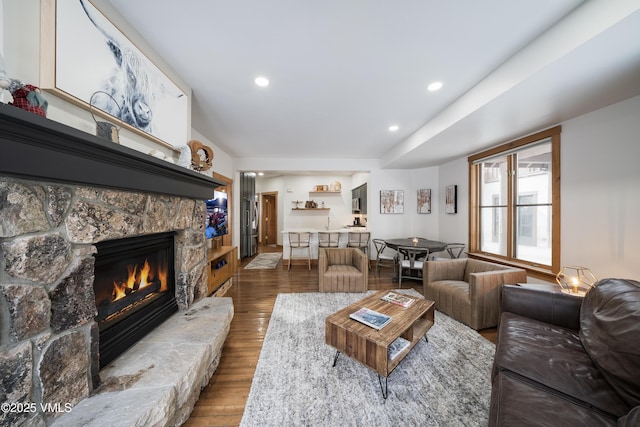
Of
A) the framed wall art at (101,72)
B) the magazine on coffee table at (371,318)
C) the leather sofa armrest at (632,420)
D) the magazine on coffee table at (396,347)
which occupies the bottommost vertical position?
the magazine on coffee table at (396,347)

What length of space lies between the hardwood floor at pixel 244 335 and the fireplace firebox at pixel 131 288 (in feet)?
2.22

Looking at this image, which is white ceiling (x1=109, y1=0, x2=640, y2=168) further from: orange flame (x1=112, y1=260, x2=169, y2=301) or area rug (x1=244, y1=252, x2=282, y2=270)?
area rug (x1=244, y1=252, x2=282, y2=270)

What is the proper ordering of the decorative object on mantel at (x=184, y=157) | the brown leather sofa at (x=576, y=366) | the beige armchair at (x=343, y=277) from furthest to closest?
the beige armchair at (x=343, y=277)
the decorative object on mantel at (x=184, y=157)
the brown leather sofa at (x=576, y=366)

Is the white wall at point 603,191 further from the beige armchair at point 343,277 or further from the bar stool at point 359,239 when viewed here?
the bar stool at point 359,239

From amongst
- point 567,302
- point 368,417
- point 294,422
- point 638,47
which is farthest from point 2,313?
point 638,47

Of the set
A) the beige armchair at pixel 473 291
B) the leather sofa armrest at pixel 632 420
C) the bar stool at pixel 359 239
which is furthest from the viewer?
the bar stool at pixel 359 239

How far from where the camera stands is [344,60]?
1820 mm

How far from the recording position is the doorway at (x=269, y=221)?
805 cm

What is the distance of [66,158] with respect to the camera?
97 centimetres

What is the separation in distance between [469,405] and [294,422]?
1215 mm

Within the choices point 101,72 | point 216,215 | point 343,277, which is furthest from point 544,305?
point 216,215

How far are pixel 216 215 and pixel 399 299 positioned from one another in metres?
3.19

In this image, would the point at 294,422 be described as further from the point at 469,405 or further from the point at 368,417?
the point at 469,405

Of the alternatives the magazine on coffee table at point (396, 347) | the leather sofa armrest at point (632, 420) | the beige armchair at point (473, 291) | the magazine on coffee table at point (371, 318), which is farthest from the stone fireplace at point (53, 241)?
the beige armchair at point (473, 291)
